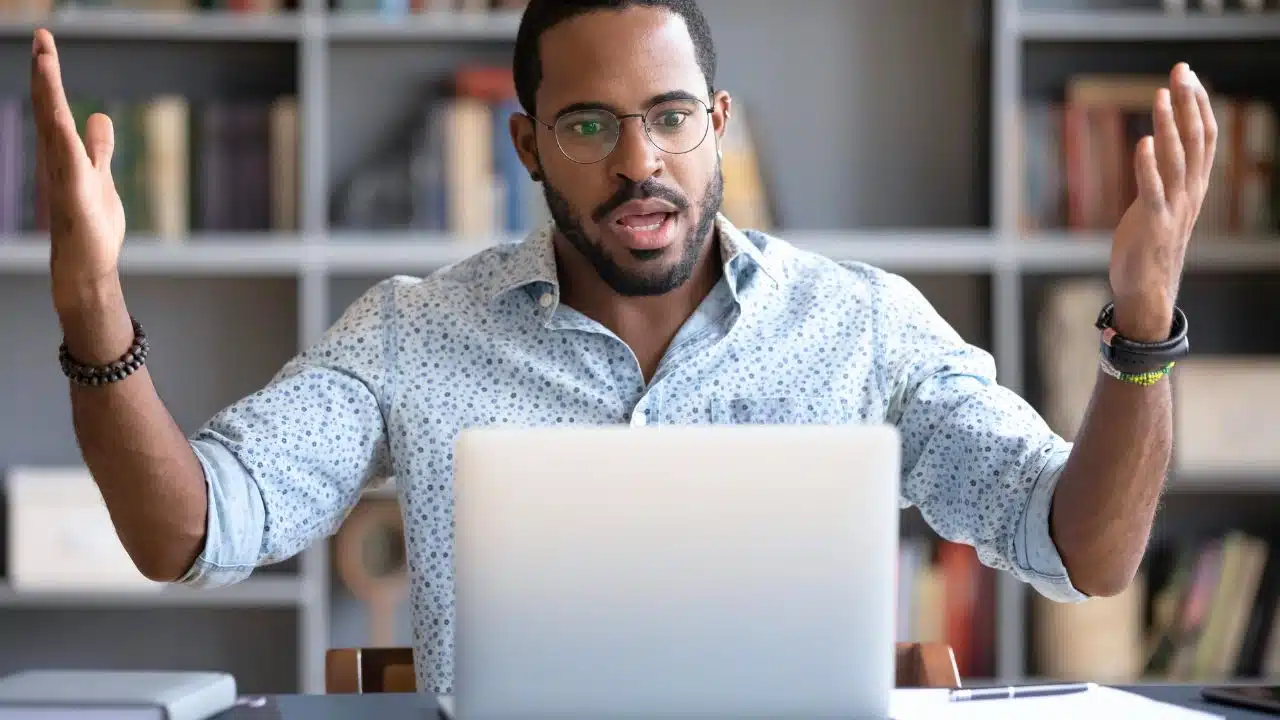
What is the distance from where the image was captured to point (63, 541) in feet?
8.82

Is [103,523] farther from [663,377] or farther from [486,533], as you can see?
[486,533]

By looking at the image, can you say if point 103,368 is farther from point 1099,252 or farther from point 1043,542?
point 1099,252

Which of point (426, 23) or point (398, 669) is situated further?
point (426, 23)

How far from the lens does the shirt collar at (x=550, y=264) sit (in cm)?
159

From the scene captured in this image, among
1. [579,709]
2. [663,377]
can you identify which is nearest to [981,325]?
[663,377]

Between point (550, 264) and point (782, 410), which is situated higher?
point (550, 264)

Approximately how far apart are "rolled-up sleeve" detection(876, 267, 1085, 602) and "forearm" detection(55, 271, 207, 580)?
72 cm

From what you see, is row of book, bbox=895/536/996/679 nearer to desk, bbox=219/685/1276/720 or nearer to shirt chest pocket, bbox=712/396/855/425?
shirt chest pocket, bbox=712/396/855/425

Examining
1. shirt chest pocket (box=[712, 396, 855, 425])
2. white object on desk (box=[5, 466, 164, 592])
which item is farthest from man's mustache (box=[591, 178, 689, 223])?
white object on desk (box=[5, 466, 164, 592])

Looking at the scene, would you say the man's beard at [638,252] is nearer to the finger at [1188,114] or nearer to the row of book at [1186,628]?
the finger at [1188,114]

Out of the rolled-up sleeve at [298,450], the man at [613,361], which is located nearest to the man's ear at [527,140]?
the man at [613,361]

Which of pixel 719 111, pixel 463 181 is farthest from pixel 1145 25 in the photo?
pixel 719 111

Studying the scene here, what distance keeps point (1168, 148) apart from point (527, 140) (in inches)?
30.2

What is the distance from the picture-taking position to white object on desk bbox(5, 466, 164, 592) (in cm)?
266
